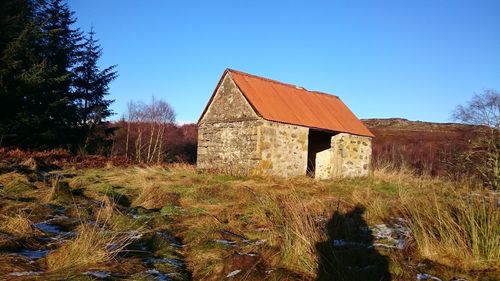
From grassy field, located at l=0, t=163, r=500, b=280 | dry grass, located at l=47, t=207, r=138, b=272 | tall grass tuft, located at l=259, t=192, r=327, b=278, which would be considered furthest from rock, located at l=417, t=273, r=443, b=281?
dry grass, located at l=47, t=207, r=138, b=272

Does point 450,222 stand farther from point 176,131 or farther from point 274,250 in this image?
point 176,131

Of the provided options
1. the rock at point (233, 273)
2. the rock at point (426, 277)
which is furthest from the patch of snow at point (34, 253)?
the rock at point (426, 277)

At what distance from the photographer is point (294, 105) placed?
16.5 metres

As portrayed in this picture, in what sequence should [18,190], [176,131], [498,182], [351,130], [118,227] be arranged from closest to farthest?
[118,227]
[18,190]
[498,182]
[351,130]
[176,131]

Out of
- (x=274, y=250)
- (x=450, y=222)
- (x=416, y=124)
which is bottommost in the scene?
(x=274, y=250)

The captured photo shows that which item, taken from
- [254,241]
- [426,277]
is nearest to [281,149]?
[254,241]

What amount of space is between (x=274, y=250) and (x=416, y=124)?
150ft

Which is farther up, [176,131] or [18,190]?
[176,131]

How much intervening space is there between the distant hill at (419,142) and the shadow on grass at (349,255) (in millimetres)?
14795

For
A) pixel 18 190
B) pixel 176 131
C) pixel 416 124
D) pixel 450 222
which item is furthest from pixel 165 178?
pixel 416 124

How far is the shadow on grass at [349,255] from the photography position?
4176mm

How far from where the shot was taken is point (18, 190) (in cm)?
777

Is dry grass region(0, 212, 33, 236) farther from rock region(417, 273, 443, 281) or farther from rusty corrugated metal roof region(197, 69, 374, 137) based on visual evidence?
rusty corrugated metal roof region(197, 69, 374, 137)

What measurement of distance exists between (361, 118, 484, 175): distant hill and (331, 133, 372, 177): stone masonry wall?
2.13 meters
